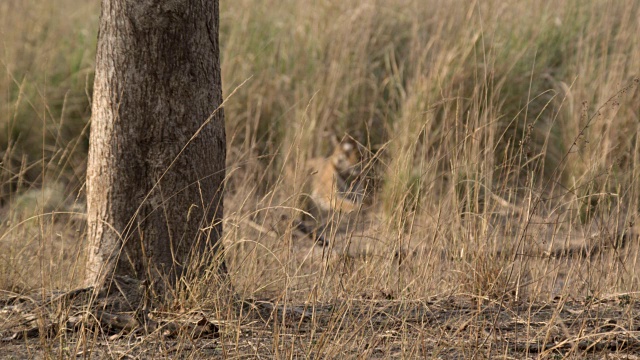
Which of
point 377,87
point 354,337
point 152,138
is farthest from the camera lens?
point 377,87

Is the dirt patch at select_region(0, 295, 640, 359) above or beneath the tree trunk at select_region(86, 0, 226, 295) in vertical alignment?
beneath

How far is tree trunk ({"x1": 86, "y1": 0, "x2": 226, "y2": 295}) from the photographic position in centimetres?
252

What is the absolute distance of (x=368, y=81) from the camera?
5738 mm

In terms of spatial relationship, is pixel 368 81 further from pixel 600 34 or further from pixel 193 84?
A: pixel 193 84

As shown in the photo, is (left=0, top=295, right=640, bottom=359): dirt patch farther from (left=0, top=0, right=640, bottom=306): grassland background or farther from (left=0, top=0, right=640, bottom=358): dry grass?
(left=0, top=0, right=640, bottom=306): grassland background

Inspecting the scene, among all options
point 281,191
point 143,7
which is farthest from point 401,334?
point 281,191

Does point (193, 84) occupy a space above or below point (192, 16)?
below

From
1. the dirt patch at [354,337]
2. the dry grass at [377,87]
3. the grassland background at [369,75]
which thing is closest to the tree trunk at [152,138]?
the dirt patch at [354,337]

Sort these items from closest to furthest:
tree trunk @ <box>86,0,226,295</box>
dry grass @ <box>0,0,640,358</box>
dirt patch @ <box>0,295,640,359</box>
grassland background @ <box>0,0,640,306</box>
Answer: dirt patch @ <box>0,295,640,359</box>, tree trunk @ <box>86,0,226,295</box>, dry grass @ <box>0,0,640,358</box>, grassland background @ <box>0,0,640,306</box>

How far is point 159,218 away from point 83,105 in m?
3.29

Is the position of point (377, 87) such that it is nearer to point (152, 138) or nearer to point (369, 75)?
A: point (369, 75)

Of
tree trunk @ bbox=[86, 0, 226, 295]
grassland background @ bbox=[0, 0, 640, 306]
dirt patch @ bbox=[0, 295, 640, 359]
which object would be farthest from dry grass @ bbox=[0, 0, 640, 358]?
dirt patch @ bbox=[0, 295, 640, 359]

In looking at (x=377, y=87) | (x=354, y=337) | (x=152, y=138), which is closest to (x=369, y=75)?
(x=377, y=87)

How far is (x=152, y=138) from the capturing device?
100 inches
